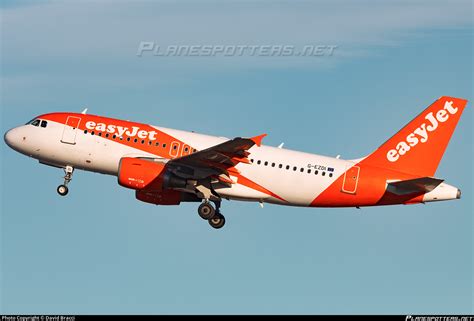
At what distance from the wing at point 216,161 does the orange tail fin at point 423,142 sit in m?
8.03

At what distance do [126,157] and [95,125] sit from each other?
10.7 feet

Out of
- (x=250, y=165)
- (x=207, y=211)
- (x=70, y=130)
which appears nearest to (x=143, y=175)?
(x=207, y=211)

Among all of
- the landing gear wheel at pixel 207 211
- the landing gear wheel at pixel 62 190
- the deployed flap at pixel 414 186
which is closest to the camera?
the deployed flap at pixel 414 186

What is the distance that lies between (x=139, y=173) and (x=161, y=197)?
3831 millimetres

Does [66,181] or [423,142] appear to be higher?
[423,142]

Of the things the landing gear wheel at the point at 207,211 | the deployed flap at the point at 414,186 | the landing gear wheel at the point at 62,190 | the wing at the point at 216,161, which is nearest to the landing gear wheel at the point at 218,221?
the landing gear wheel at the point at 207,211

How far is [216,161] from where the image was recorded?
59.5m

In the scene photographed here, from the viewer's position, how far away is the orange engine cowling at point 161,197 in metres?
62.7

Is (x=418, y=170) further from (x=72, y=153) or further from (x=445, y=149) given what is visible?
(x=72, y=153)

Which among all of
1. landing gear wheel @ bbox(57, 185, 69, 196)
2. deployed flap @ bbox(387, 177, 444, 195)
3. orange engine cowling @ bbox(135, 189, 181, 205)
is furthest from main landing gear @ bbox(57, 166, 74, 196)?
deployed flap @ bbox(387, 177, 444, 195)

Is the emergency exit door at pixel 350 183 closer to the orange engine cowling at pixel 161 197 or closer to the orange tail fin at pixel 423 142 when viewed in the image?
the orange tail fin at pixel 423 142

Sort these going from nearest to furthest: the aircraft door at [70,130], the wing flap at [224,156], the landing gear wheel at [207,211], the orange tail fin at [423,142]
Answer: the wing flap at [224,156], the orange tail fin at [423,142], the landing gear wheel at [207,211], the aircraft door at [70,130]

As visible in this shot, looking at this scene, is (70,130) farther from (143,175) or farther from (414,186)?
(414,186)

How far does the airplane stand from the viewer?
5972 cm
